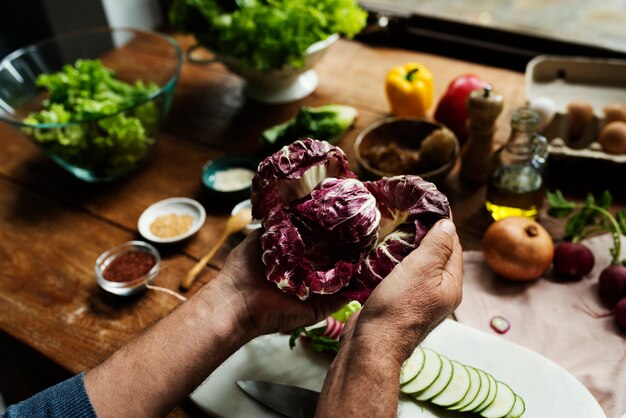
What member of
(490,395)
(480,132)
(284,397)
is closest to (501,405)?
(490,395)

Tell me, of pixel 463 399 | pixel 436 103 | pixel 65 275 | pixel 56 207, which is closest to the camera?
pixel 463 399

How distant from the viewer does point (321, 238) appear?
A: 121 cm

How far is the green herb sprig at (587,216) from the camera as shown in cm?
152

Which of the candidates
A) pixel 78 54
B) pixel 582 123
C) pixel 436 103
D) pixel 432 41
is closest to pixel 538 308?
pixel 582 123

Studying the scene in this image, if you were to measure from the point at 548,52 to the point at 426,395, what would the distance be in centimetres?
178

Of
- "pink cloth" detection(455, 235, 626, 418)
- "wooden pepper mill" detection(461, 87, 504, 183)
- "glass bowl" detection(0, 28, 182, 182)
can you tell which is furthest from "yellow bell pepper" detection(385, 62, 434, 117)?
"glass bowl" detection(0, 28, 182, 182)

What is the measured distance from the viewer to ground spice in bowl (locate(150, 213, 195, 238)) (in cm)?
174

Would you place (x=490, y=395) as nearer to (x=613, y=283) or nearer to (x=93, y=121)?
(x=613, y=283)

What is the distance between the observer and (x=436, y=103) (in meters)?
2.19

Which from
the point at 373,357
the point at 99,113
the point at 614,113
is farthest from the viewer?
the point at 99,113

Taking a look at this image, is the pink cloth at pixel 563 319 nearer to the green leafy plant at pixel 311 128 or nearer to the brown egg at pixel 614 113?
the brown egg at pixel 614 113

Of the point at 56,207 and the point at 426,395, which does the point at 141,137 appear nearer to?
the point at 56,207

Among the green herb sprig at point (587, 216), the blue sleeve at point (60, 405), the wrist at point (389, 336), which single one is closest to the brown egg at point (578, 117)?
the green herb sprig at point (587, 216)

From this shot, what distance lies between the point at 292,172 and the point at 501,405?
0.68 m
